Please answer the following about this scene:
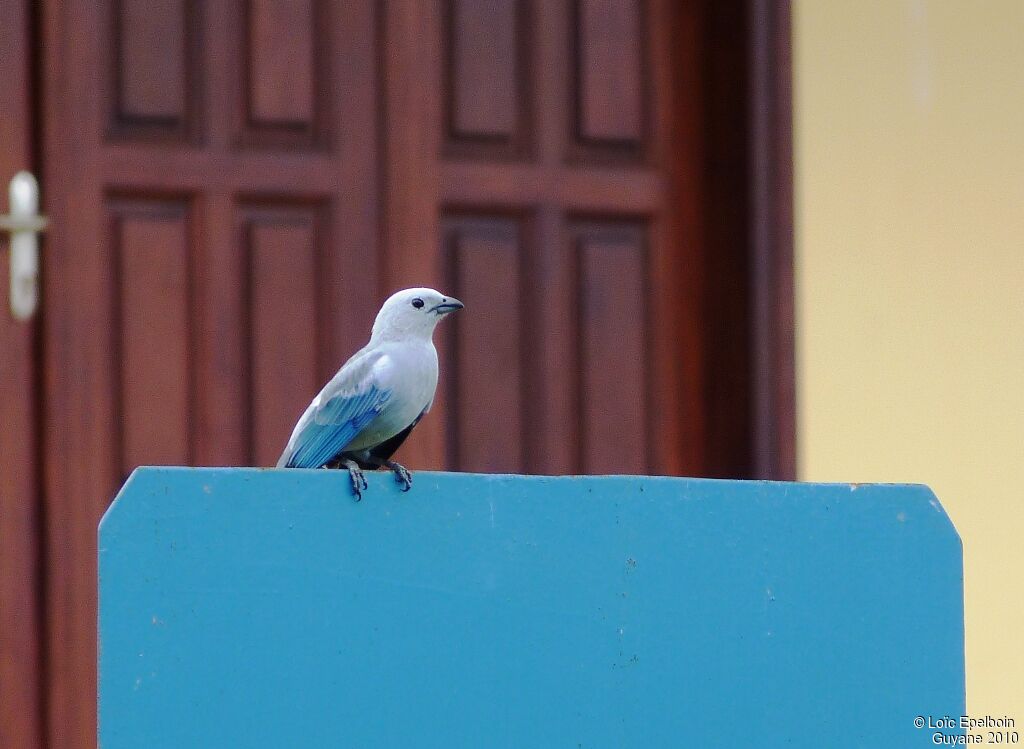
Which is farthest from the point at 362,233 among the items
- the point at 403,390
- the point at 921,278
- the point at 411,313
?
the point at 921,278

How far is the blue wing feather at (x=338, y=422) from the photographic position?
3.36m

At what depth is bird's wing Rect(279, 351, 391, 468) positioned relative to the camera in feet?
11.0

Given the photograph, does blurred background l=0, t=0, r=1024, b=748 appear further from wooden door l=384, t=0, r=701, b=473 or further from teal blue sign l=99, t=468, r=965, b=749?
teal blue sign l=99, t=468, r=965, b=749

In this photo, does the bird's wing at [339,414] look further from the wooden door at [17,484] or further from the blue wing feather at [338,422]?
the wooden door at [17,484]

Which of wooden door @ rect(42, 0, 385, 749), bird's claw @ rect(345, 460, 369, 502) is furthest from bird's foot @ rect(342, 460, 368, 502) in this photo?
wooden door @ rect(42, 0, 385, 749)

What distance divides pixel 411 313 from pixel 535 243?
111 centimetres

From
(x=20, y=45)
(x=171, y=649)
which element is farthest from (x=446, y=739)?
(x=20, y=45)

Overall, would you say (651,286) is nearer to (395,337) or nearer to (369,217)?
(369,217)

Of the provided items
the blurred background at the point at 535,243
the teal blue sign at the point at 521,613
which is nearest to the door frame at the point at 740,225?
the blurred background at the point at 535,243

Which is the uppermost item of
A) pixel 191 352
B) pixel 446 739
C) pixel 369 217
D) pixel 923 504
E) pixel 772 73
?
pixel 772 73

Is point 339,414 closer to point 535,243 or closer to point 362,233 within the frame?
point 362,233

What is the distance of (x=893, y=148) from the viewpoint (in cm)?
475

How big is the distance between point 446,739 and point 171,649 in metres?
0.38

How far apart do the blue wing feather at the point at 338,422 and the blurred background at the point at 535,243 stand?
3.14 feet
